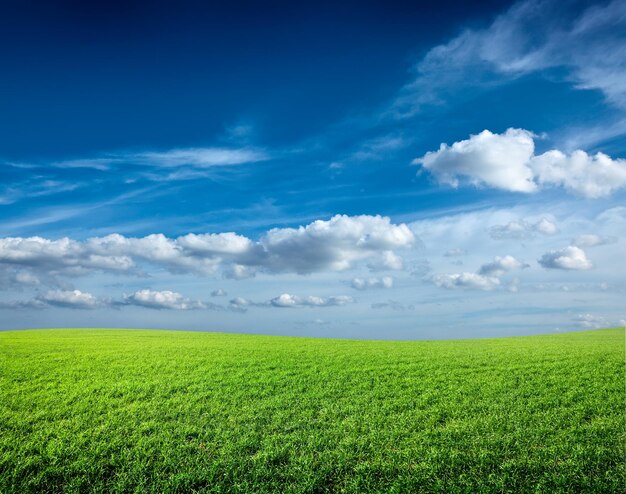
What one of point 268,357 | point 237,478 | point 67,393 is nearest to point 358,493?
point 237,478

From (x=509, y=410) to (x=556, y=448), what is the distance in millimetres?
2540

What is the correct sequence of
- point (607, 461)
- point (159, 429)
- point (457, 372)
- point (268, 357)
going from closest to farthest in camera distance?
point (607, 461)
point (159, 429)
point (457, 372)
point (268, 357)

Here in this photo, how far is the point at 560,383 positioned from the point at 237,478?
11424 mm

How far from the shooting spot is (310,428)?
9844 mm

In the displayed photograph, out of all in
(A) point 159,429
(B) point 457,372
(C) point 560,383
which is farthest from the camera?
(B) point 457,372

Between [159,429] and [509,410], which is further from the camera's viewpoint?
[509,410]

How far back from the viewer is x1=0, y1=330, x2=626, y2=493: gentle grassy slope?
7551 mm

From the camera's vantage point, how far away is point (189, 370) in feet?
53.1

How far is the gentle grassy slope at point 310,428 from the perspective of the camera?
7551mm

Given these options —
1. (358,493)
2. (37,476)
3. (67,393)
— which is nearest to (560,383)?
(358,493)

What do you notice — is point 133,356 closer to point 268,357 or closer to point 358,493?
point 268,357

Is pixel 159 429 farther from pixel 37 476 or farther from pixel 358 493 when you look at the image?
pixel 358 493

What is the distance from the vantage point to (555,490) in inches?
281

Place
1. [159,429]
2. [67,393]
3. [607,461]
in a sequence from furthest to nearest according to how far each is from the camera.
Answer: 1. [67,393]
2. [159,429]
3. [607,461]
